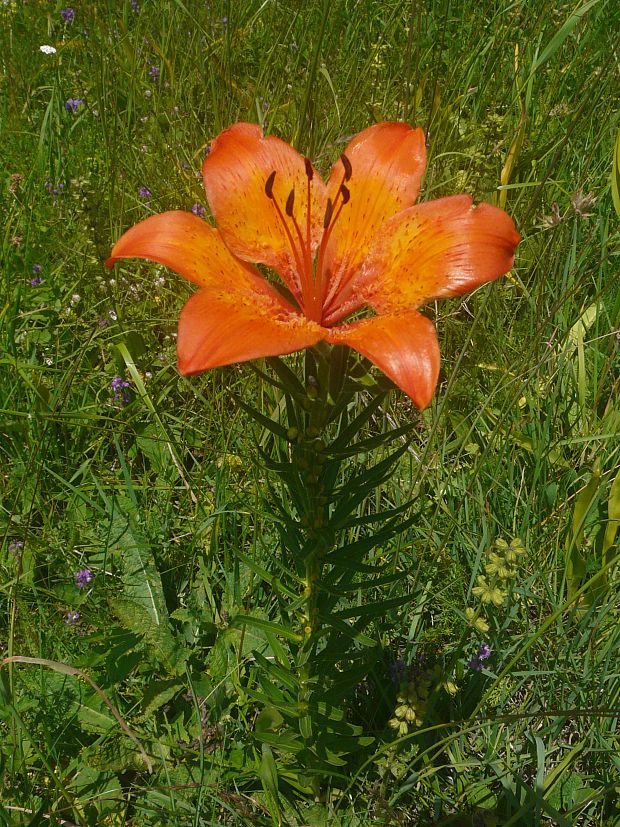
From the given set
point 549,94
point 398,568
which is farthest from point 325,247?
point 549,94

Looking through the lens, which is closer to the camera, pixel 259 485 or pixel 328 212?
pixel 328 212

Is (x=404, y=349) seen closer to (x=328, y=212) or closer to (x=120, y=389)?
(x=328, y=212)

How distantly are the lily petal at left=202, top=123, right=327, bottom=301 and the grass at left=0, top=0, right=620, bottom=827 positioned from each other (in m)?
0.39

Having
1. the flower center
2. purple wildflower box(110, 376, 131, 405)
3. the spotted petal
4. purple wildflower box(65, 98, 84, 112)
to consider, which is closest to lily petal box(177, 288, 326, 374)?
the spotted petal

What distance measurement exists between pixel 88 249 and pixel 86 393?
620 millimetres

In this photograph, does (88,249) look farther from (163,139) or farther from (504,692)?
(504,692)

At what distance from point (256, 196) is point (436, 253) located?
0.35 metres

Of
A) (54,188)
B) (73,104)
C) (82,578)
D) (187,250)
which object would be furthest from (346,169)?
(73,104)

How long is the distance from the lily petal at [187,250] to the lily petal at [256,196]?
0.18 ft

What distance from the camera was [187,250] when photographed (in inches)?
43.9

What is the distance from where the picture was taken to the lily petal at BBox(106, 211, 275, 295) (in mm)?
1070

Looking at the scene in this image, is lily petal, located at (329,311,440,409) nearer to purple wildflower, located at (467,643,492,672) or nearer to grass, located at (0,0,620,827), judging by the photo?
grass, located at (0,0,620,827)

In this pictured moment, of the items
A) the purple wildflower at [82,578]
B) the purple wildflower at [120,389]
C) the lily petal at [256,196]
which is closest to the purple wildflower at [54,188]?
the purple wildflower at [120,389]

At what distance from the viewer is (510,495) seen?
6.26 feet
